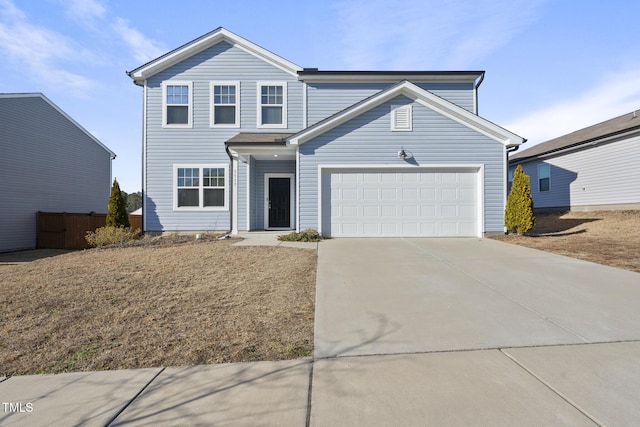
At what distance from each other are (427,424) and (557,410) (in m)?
0.98

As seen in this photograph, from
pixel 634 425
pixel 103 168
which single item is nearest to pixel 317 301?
pixel 634 425

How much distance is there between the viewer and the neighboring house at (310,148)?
10.7 meters

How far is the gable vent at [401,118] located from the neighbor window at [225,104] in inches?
241

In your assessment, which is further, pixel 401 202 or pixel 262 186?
pixel 262 186

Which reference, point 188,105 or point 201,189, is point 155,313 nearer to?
point 201,189

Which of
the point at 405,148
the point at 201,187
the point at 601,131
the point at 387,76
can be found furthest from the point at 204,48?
the point at 601,131

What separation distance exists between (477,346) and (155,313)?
395 centimetres

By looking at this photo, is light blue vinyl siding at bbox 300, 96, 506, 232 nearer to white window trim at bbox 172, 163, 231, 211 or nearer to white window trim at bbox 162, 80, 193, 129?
white window trim at bbox 172, 163, 231, 211

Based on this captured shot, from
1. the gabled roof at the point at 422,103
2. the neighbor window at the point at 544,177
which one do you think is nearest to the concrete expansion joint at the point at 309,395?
the gabled roof at the point at 422,103

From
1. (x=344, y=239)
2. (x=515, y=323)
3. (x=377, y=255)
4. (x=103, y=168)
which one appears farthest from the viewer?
(x=103, y=168)

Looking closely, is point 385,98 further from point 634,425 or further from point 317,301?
point 634,425

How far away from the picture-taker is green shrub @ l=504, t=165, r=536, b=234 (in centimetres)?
1001

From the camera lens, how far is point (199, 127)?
1277 cm

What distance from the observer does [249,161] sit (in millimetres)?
12367
